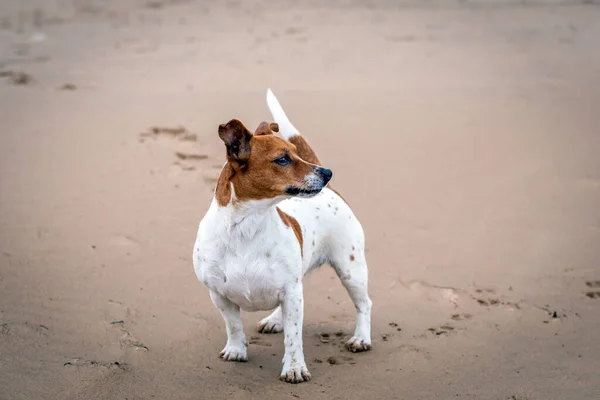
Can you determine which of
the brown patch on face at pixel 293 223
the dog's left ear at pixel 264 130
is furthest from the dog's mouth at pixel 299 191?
the dog's left ear at pixel 264 130

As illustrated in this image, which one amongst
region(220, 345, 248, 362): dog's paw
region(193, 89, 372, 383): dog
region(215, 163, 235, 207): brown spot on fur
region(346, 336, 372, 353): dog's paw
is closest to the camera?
region(193, 89, 372, 383): dog

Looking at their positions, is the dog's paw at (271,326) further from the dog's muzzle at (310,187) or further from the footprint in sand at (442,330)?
the dog's muzzle at (310,187)

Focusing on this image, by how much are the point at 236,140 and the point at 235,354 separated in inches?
52.6

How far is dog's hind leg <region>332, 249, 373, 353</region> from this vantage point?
5535 mm

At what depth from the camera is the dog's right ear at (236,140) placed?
457cm

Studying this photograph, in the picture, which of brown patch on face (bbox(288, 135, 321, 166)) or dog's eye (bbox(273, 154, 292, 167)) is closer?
dog's eye (bbox(273, 154, 292, 167))

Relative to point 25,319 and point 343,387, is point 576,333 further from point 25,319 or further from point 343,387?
point 25,319

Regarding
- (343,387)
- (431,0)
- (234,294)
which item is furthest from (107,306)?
(431,0)

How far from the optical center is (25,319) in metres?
5.70

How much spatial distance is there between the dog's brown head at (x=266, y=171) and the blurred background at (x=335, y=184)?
1.08 m

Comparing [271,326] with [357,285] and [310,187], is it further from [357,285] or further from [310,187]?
[310,187]

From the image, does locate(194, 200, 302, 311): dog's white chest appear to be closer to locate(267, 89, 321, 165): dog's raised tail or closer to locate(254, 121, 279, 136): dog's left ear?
locate(254, 121, 279, 136): dog's left ear

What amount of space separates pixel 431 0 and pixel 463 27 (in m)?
1.33

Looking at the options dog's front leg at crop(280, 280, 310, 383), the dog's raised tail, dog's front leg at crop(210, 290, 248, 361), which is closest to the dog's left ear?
the dog's raised tail
